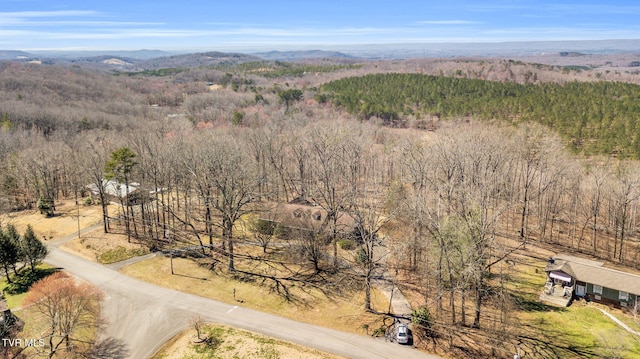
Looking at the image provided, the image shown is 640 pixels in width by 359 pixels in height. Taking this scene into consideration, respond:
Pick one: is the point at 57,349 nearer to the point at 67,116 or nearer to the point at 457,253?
the point at 457,253

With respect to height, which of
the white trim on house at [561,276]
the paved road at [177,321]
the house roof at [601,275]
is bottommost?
the paved road at [177,321]

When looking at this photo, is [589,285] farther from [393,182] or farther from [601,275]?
[393,182]

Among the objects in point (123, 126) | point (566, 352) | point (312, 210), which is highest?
point (123, 126)

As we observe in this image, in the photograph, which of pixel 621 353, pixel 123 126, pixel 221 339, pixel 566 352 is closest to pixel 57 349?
pixel 221 339

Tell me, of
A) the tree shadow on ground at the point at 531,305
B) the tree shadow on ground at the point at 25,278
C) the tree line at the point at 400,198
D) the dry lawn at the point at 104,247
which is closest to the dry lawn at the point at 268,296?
the tree line at the point at 400,198

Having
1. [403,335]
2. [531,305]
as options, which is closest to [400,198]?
[531,305]

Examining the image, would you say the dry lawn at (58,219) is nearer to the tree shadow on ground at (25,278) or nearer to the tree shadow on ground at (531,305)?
the tree shadow on ground at (25,278)
